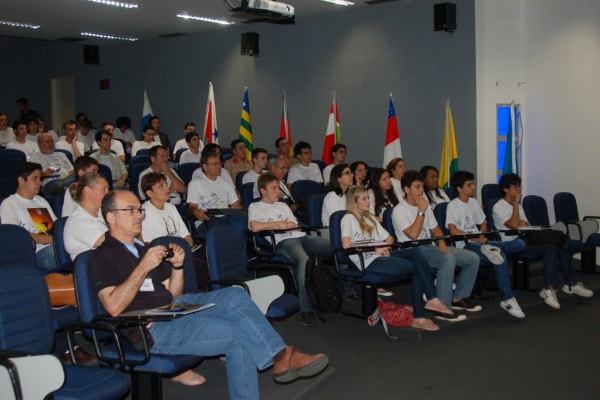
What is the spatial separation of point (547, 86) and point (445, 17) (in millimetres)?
1591

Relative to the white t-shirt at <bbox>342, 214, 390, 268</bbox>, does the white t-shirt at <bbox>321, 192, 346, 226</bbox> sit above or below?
above

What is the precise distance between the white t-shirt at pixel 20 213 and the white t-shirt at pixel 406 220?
2752 millimetres

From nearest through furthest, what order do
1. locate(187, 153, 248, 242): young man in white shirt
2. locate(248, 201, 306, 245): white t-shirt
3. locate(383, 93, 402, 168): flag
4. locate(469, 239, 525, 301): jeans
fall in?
locate(469, 239, 525, 301): jeans, locate(248, 201, 306, 245): white t-shirt, locate(187, 153, 248, 242): young man in white shirt, locate(383, 93, 402, 168): flag

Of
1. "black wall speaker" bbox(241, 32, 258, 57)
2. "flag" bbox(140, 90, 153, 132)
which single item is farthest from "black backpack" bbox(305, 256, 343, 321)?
"flag" bbox(140, 90, 153, 132)

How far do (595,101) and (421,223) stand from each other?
4038 mm

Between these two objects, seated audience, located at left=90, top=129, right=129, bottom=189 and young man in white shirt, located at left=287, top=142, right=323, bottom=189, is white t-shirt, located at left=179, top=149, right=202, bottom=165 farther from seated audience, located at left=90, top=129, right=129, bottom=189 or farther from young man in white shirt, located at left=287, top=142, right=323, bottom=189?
young man in white shirt, located at left=287, top=142, right=323, bottom=189

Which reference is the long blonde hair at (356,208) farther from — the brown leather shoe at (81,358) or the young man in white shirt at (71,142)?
the young man in white shirt at (71,142)

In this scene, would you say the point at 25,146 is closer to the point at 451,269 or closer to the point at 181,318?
the point at 451,269

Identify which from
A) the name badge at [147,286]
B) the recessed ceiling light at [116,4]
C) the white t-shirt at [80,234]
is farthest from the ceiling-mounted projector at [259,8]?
the name badge at [147,286]

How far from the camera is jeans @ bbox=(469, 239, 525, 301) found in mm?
5734

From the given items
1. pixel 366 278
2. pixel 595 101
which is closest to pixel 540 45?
pixel 595 101

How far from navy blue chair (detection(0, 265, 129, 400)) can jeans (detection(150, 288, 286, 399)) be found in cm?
38

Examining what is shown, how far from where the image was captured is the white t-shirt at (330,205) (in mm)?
6199

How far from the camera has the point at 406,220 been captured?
18.7ft
